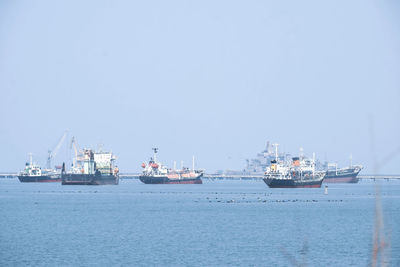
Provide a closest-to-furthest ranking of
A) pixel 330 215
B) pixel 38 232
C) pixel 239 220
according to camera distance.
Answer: pixel 38 232 → pixel 239 220 → pixel 330 215

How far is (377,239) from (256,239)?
63708 millimetres

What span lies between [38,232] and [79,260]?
27600mm

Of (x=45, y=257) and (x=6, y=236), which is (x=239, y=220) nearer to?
(x=6, y=236)

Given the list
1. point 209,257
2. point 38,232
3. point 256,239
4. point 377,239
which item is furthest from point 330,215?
point 377,239

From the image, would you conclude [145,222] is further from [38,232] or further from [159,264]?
[159,264]

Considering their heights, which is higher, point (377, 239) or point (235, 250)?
point (377, 239)

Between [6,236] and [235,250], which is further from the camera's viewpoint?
[6,236]

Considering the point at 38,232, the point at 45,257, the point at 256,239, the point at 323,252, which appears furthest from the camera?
the point at 38,232

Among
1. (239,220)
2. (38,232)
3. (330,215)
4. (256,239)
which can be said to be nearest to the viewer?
(256,239)

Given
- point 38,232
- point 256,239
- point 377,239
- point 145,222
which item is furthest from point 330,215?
point 377,239

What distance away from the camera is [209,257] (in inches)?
2232

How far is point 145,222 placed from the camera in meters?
96.8

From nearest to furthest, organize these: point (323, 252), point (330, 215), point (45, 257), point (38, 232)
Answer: point (45, 257)
point (323, 252)
point (38, 232)
point (330, 215)

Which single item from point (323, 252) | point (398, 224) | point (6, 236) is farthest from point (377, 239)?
point (398, 224)
